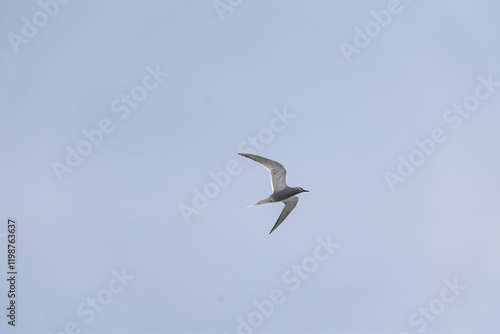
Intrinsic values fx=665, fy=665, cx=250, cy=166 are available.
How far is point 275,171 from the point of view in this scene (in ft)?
135

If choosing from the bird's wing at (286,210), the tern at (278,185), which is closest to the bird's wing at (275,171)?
the tern at (278,185)

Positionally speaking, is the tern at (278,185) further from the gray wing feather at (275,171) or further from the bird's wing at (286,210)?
the bird's wing at (286,210)

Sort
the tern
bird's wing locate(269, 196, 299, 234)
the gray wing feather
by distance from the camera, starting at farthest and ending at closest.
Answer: bird's wing locate(269, 196, 299, 234) < the tern < the gray wing feather

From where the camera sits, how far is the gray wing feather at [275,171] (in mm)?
40594

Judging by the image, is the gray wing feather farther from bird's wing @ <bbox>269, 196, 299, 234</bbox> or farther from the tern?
bird's wing @ <bbox>269, 196, 299, 234</bbox>

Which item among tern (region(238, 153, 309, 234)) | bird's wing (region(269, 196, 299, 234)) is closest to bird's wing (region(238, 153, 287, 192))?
tern (region(238, 153, 309, 234))

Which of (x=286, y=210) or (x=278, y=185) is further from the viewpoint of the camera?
(x=286, y=210)

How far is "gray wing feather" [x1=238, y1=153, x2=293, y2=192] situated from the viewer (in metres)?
40.6

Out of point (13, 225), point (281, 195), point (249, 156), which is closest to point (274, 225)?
point (281, 195)

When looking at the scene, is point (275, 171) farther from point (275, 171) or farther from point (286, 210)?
point (286, 210)

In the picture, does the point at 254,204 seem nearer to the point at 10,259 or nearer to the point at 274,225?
the point at 274,225

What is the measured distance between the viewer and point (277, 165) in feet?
134

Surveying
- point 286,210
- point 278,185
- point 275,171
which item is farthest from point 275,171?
point 286,210

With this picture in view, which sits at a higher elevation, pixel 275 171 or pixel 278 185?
pixel 275 171
